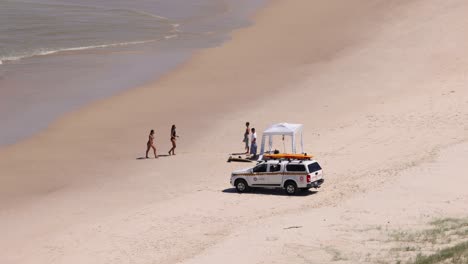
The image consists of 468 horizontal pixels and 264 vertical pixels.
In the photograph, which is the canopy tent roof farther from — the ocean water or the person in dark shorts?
the ocean water

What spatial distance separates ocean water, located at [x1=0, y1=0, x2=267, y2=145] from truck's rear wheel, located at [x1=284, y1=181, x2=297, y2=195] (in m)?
11.9

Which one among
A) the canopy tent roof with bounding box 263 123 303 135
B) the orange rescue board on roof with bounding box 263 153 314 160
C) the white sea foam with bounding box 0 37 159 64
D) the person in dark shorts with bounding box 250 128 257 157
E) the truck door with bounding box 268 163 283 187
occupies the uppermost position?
the white sea foam with bounding box 0 37 159 64

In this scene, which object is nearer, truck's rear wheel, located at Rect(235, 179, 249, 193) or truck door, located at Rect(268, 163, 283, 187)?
truck door, located at Rect(268, 163, 283, 187)

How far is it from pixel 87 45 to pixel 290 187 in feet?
89.1

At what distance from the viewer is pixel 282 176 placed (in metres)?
26.5

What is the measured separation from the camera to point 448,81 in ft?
122

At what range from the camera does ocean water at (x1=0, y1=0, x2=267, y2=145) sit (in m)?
39.1

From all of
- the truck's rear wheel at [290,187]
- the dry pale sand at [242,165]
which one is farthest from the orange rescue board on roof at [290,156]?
the truck's rear wheel at [290,187]

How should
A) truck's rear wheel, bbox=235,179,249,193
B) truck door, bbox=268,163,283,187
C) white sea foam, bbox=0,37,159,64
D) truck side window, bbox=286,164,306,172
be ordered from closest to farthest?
1. truck side window, bbox=286,164,306,172
2. truck door, bbox=268,163,283,187
3. truck's rear wheel, bbox=235,179,249,193
4. white sea foam, bbox=0,37,159,64

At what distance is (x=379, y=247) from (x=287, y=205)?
593 centimetres

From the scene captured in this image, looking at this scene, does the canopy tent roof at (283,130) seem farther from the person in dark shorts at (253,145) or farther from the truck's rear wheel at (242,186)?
the truck's rear wheel at (242,186)

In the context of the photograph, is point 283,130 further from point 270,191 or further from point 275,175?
point 275,175

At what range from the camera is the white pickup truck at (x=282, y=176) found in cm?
2611

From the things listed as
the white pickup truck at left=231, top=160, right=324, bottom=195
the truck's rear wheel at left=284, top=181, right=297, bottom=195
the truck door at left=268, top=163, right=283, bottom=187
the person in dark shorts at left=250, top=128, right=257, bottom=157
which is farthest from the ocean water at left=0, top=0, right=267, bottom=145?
the truck's rear wheel at left=284, top=181, right=297, bottom=195
